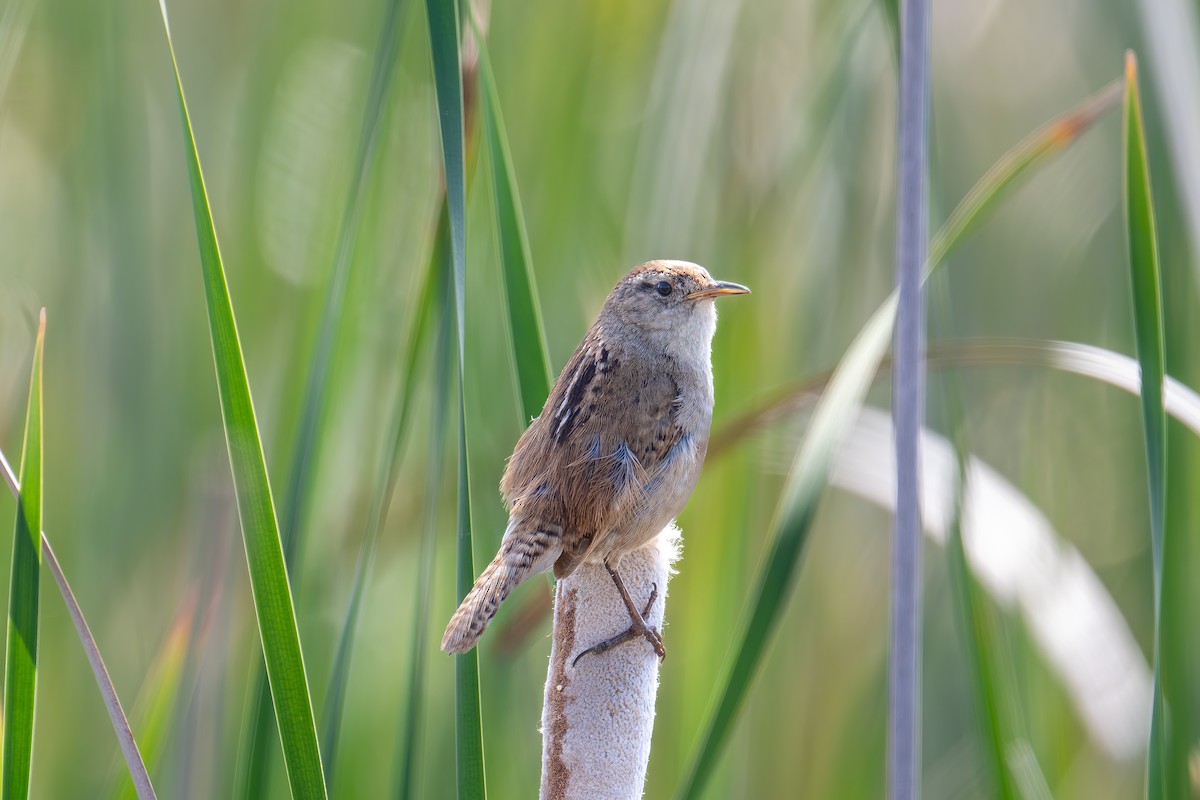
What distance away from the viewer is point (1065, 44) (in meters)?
3.26

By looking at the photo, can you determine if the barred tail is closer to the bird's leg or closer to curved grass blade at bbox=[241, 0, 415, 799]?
the bird's leg

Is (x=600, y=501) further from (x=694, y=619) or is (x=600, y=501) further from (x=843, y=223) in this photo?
(x=843, y=223)

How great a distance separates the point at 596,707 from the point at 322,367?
1.69 feet

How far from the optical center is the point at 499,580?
1.30 m

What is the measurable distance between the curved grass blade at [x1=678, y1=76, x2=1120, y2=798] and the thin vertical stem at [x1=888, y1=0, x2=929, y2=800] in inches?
4.2

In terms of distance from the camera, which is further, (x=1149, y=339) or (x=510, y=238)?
(x=510, y=238)

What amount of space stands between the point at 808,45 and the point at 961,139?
597 millimetres

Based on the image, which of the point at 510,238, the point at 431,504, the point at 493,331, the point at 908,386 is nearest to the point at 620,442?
the point at 431,504

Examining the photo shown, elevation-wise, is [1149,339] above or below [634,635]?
above

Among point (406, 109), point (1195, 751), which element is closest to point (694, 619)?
point (1195, 751)

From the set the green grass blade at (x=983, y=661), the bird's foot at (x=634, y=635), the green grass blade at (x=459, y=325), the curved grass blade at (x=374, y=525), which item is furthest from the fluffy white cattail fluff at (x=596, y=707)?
the green grass blade at (x=983, y=661)

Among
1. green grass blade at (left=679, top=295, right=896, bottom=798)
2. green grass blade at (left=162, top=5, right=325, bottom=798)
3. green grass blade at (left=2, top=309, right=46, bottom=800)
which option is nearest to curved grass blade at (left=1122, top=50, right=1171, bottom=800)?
green grass blade at (left=679, top=295, right=896, bottom=798)

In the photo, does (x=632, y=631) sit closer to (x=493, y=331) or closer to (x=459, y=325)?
(x=459, y=325)

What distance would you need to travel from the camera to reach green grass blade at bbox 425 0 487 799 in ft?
3.71
